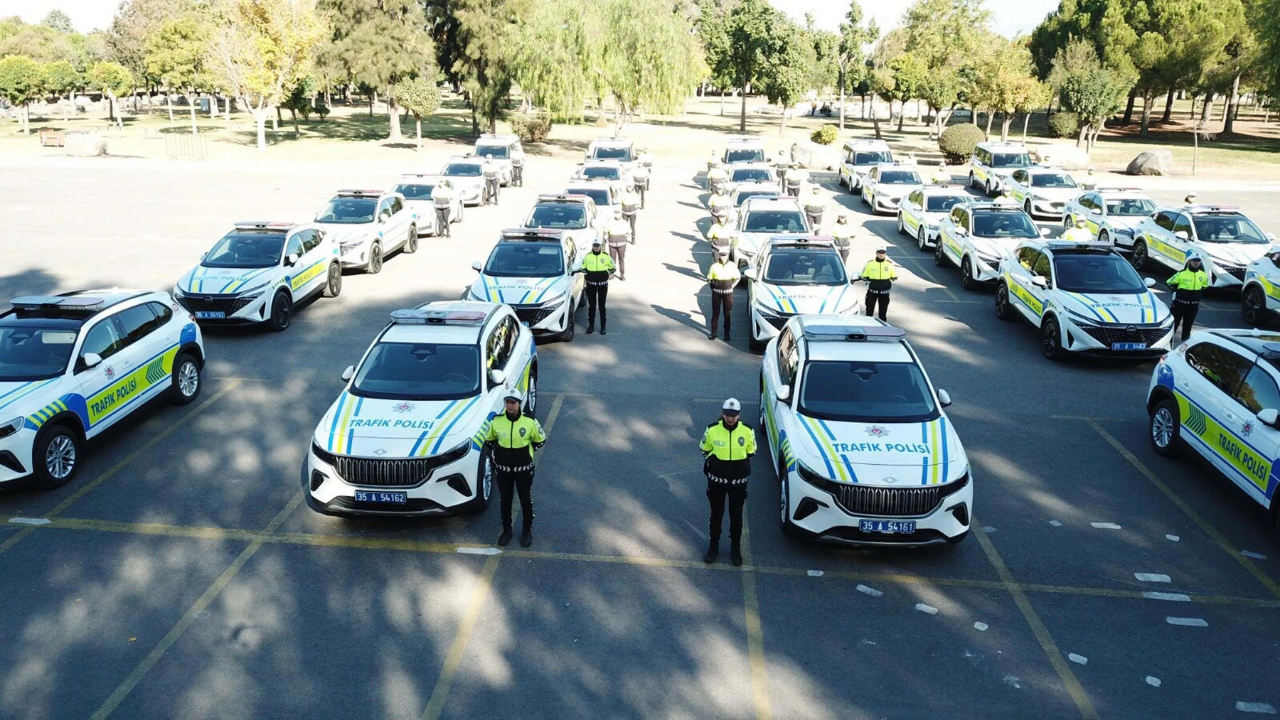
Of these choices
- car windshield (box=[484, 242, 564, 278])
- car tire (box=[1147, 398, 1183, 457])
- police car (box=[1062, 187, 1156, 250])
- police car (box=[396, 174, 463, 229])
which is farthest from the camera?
police car (box=[396, 174, 463, 229])

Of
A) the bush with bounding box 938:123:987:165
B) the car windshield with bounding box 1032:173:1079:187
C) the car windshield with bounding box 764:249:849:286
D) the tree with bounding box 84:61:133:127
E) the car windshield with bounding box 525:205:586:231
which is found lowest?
the car windshield with bounding box 764:249:849:286

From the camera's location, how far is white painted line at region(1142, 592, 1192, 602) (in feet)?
24.3

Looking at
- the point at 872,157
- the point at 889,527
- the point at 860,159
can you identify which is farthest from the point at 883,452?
the point at 872,157

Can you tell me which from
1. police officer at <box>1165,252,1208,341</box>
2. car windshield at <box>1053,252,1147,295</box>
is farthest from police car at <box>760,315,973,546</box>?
police officer at <box>1165,252,1208,341</box>

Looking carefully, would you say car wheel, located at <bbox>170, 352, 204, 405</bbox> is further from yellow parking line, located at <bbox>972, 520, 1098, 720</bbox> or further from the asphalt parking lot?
yellow parking line, located at <bbox>972, 520, 1098, 720</bbox>

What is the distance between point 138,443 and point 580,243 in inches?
387

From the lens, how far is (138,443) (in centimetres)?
1049

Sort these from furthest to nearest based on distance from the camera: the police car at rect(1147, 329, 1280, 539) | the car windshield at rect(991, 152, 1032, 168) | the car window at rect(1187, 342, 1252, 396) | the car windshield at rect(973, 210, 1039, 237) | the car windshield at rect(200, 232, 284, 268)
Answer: the car windshield at rect(991, 152, 1032, 168) → the car windshield at rect(973, 210, 1039, 237) → the car windshield at rect(200, 232, 284, 268) → the car window at rect(1187, 342, 1252, 396) → the police car at rect(1147, 329, 1280, 539)

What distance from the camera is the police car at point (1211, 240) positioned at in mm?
17266

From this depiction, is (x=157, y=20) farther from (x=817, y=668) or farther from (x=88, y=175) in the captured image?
(x=817, y=668)

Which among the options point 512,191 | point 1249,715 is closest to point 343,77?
point 512,191

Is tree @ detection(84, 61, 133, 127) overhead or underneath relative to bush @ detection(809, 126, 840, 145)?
overhead

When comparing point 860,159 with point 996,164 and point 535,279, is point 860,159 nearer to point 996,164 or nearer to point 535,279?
point 996,164

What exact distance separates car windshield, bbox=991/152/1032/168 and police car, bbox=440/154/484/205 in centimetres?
1900
